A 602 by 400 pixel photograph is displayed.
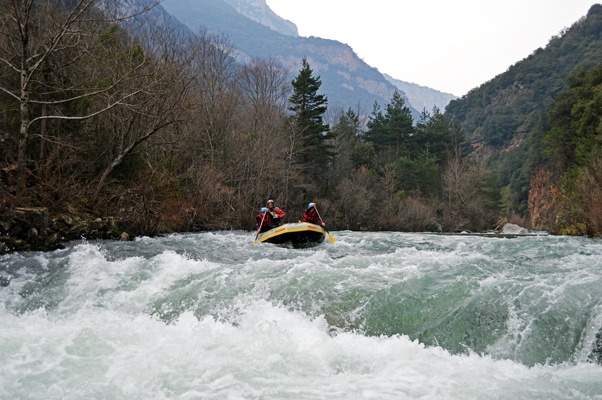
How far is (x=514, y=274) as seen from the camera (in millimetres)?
6355

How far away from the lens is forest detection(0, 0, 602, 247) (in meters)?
9.82

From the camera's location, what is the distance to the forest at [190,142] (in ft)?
32.2

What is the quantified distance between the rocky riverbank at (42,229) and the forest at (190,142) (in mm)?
296

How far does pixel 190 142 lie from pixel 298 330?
17.0 metres

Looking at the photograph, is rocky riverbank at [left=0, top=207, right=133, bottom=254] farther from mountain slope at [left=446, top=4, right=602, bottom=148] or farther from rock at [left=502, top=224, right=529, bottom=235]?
mountain slope at [left=446, top=4, right=602, bottom=148]

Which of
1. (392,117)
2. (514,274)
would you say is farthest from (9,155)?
(392,117)

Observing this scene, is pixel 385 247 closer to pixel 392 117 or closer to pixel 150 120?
pixel 150 120

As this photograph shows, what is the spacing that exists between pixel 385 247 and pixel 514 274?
6239 millimetres

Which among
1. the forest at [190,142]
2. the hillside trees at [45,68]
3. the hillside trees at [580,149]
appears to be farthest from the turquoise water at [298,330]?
the hillside trees at [580,149]

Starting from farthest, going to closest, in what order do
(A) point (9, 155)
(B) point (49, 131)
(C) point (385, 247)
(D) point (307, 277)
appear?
1. (C) point (385, 247)
2. (B) point (49, 131)
3. (A) point (9, 155)
4. (D) point (307, 277)

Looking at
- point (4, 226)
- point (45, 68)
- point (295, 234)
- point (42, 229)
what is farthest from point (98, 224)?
point (295, 234)

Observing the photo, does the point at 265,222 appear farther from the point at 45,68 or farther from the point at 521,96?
the point at 521,96

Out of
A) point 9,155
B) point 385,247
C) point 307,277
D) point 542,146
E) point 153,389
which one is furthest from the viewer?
point 542,146

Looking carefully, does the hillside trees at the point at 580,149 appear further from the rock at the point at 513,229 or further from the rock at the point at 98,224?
the rock at the point at 98,224
